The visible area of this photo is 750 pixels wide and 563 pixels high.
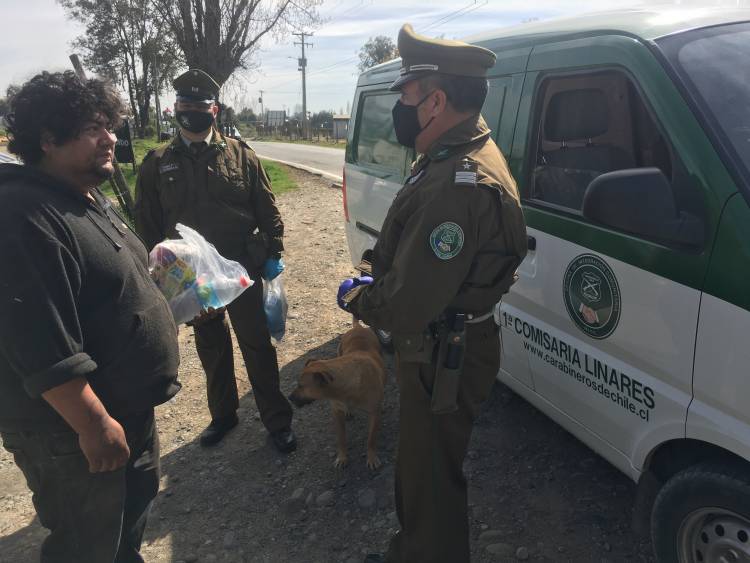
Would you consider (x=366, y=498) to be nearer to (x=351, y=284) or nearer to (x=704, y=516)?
(x=351, y=284)

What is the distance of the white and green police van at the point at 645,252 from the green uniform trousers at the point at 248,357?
1.47 meters

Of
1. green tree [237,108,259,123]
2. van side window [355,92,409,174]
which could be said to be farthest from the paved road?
green tree [237,108,259,123]

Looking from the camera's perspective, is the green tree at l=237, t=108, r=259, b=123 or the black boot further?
the green tree at l=237, t=108, r=259, b=123

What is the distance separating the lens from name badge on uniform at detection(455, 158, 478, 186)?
1.66 meters

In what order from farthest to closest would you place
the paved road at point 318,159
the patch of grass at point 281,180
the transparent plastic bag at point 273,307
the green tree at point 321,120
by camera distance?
the green tree at point 321,120
the paved road at point 318,159
the patch of grass at point 281,180
the transparent plastic bag at point 273,307

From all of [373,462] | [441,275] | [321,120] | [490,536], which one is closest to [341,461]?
[373,462]

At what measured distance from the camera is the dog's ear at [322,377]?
3.09 meters

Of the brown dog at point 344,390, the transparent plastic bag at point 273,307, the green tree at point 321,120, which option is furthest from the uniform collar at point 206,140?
the green tree at point 321,120

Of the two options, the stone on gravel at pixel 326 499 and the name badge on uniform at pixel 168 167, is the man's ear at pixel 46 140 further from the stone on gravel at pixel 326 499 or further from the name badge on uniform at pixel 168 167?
the stone on gravel at pixel 326 499

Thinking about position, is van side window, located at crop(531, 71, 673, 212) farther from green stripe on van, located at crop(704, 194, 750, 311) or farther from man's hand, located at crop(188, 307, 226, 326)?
man's hand, located at crop(188, 307, 226, 326)

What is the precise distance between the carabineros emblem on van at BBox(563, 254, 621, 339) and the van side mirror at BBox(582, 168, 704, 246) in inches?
11.4

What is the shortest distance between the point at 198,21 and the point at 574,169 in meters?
17.8

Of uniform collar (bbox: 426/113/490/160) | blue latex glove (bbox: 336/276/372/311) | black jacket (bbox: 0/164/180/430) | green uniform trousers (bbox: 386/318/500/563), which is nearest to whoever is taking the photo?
black jacket (bbox: 0/164/180/430)

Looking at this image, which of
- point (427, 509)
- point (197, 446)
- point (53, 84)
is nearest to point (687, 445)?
point (427, 509)
